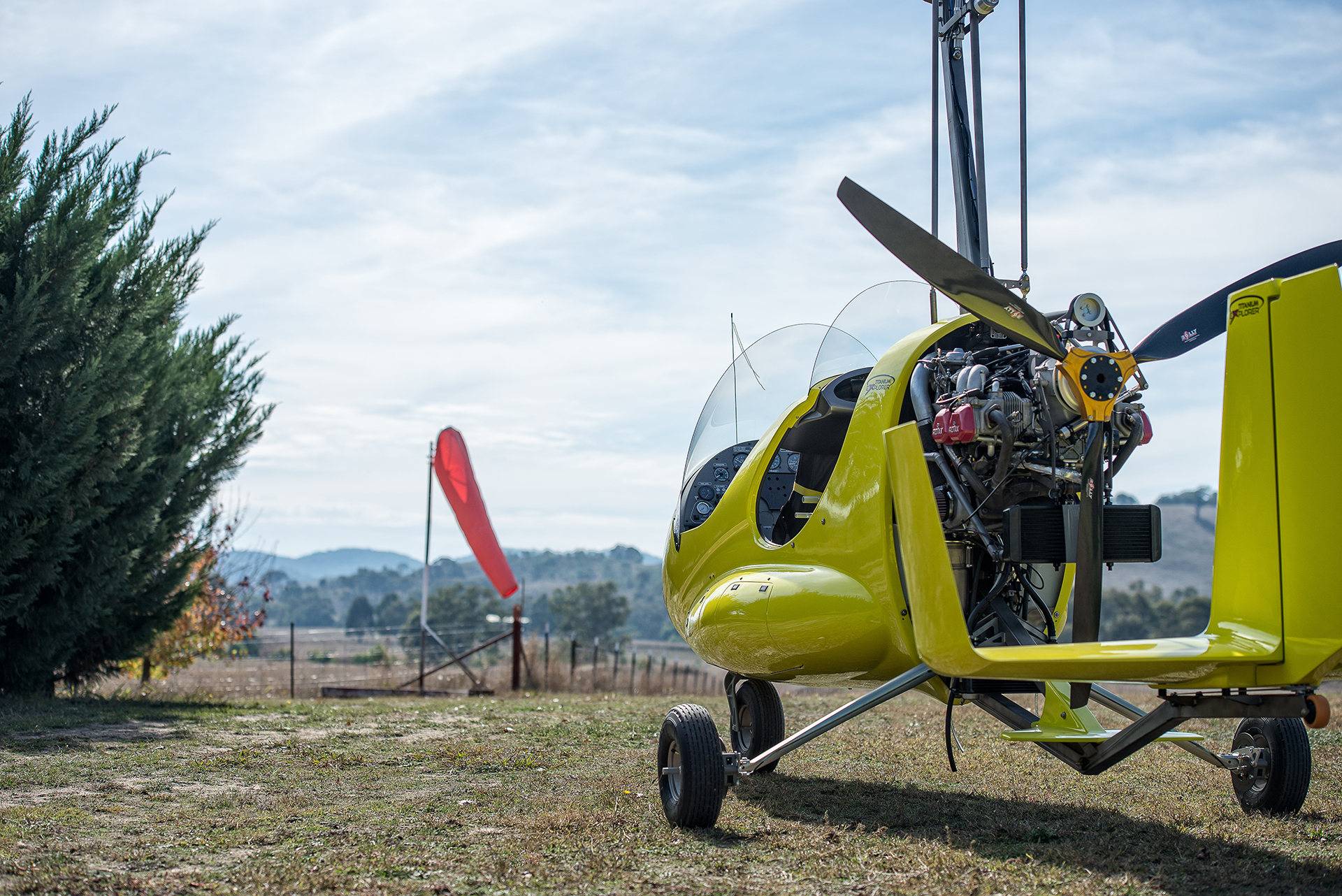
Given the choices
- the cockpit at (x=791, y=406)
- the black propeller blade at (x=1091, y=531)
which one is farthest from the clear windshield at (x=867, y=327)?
the black propeller blade at (x=1091, y=531)

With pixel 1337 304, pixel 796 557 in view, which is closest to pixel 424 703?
pixel 796 557

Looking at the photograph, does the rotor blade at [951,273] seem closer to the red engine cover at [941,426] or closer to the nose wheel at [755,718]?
the red engine cover at [941,426]

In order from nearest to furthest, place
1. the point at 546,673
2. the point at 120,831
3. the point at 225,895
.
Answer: the point at 225,895, the point at 120,831, the point at 546,673

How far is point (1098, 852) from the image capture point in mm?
4871

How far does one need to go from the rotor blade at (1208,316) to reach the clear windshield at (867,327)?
80.1 inches

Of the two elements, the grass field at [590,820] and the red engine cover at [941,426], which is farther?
the red engine cover at [941,426]

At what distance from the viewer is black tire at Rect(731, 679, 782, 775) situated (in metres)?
7.63

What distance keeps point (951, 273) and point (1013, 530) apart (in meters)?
1.31

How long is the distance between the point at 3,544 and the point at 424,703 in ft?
16.4

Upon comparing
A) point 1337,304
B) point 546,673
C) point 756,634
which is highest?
point 1337,304

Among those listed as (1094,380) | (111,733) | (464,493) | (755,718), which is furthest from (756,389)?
(464,493)

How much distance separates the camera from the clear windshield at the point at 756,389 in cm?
813

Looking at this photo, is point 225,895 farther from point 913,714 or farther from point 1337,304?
point 913,714

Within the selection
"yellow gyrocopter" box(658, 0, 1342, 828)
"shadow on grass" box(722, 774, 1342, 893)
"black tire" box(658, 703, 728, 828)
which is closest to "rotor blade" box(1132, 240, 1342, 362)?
"yellow gyrocopter" box(658, 0, 1342, 828)
